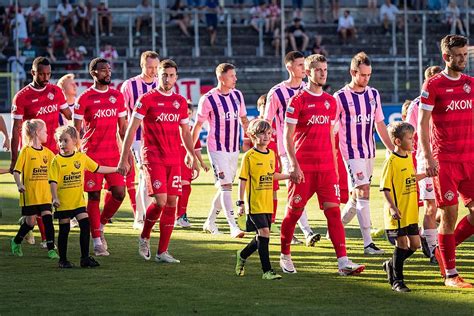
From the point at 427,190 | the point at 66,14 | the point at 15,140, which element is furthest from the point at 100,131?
the point at 66,14

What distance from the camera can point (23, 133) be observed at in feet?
43.7

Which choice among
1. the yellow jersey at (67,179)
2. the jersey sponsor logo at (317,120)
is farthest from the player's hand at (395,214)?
the yellow jersey at (67,179)

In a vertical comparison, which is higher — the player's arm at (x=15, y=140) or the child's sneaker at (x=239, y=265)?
the player's arm at (x=15, y=140)

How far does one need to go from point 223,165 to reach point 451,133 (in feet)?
17.4

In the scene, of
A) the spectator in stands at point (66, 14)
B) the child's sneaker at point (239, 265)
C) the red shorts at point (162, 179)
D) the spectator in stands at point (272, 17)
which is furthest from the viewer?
the spectator in stands at point (272, 17)

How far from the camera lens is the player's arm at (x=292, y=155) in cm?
1150

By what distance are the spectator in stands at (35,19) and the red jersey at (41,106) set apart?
25.8 meters

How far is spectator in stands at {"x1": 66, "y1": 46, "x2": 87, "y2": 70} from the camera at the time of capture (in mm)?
35769

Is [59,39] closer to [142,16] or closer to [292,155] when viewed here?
[142,16]

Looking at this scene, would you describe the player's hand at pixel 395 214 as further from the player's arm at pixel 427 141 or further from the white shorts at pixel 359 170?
the white shorts at pixel 359 170

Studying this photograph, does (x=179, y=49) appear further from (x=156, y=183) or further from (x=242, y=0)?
(x=156, y=183)

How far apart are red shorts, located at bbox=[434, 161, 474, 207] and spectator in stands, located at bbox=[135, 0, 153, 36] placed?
2878 cm

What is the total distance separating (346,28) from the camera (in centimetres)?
4116

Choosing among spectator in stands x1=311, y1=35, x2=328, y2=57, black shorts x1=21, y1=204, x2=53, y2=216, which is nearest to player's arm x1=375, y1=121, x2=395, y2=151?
black shorts x1=21, y1=204, x2=53, y2=216
